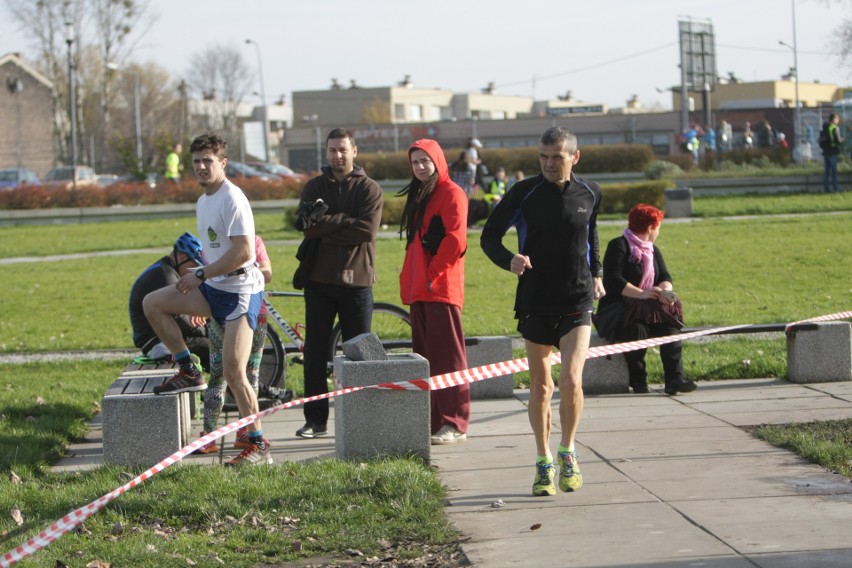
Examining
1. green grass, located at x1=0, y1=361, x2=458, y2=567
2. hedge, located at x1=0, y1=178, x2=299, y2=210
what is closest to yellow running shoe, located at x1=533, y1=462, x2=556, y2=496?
green grass, located at x1=0, y1=361, x2=458, y2=567

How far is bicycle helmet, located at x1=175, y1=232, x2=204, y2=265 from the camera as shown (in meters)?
8.86

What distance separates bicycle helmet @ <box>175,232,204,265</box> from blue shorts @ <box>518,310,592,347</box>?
332cm

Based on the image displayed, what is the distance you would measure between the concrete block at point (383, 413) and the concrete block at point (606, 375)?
9.42ft

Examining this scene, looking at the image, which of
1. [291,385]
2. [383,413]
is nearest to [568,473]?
[383,413]

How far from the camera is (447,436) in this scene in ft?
26.0

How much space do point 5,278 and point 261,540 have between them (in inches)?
572

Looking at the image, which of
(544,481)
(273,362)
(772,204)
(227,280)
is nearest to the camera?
(544,481)

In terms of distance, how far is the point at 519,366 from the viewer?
817 centimetres

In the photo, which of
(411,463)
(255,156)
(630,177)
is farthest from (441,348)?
(255,156)

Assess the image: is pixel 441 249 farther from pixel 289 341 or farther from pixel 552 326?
pixel 289 341

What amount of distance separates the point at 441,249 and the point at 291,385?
9.28ft

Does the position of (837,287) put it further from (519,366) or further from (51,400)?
(51,400)

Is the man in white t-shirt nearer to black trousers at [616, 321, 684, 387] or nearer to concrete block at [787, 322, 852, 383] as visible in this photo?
black trousers at [616, 321, 684, 387]

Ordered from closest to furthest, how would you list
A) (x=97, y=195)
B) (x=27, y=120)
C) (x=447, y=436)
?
(x=447, y=436)
(x=97, y=195)
(x=27, y=120)
